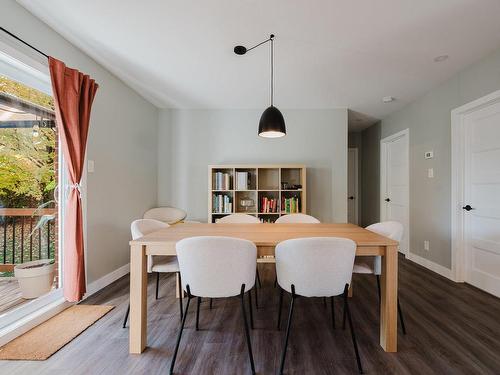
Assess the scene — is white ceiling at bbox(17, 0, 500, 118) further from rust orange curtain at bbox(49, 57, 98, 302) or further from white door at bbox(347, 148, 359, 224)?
white door at bbox(347, 148, 359, 224)

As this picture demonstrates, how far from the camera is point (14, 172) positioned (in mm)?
1948

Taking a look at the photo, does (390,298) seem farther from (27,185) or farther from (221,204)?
(27,185)

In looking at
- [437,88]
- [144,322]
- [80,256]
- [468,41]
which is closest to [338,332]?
[144,322]

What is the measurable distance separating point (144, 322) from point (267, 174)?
2934mm

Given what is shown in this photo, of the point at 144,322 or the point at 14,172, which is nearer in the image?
the point at 144,322

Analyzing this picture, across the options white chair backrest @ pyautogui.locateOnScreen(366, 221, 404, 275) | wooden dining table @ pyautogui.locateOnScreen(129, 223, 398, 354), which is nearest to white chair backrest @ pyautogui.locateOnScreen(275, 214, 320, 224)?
white chair backrest @ pyautogui.locateOnScreen(366, 221, 404, 275)

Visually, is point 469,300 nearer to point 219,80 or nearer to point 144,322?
point 144,322

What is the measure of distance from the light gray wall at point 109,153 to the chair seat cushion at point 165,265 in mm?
1036

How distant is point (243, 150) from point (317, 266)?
295cm

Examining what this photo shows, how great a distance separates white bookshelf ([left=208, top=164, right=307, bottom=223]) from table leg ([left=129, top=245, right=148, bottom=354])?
2.17 metres

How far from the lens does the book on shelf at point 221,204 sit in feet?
12.7

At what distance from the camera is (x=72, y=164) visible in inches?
86.1

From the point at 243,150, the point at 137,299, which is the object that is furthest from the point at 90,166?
the point at 243,150

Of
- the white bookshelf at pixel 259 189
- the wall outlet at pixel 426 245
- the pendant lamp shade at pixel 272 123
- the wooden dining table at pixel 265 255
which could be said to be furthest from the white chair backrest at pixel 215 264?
the wall outlet at pixel 426 245
